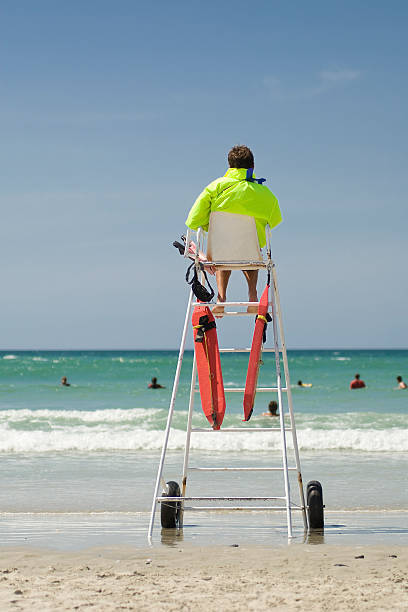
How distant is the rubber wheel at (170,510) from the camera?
596cm

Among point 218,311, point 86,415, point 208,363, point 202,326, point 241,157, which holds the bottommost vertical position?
point 208,363

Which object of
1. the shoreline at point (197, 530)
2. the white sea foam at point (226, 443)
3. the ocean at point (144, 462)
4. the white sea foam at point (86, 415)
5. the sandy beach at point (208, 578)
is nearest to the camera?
the sandy beach at point (208, 578)

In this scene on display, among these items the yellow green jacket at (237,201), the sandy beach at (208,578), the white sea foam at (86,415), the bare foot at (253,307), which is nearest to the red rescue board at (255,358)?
the bare foot at (253,307)

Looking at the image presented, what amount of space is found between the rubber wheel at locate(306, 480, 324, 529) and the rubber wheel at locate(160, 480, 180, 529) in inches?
40.4

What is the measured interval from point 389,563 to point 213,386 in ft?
5.45

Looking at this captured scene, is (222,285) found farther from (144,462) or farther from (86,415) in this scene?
(86,415)

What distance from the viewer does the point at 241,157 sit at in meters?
5.57

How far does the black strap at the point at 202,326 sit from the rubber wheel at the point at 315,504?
1485 millimetres

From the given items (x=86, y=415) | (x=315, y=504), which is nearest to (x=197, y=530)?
(x=315, y=504)

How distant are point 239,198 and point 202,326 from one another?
952mm

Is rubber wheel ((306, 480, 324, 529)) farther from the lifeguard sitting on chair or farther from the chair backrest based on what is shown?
the chair backrest

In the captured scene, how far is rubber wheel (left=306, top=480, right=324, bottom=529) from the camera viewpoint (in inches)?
232

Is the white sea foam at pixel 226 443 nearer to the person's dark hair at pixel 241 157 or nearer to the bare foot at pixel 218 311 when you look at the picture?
the bare foot at pixel 218 311

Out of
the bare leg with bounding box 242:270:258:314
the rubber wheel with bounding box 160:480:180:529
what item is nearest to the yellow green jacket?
the bare leg with bounding box 242:270:258:314
